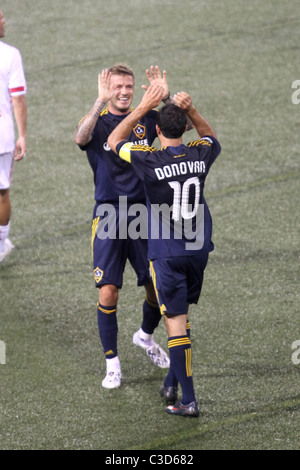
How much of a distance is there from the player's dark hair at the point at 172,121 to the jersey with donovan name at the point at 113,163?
1.66 ft

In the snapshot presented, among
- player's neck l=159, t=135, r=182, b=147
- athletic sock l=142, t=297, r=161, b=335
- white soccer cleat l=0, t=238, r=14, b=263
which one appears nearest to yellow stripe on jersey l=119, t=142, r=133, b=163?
player's neck l=159, t=135, r=182, b=147

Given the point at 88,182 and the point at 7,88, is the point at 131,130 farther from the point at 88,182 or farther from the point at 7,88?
the point at 88,182

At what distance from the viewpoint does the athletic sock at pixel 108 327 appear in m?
4.93

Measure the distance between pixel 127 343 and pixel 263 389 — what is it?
1.11m

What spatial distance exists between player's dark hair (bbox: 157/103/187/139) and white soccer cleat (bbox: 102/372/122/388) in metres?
1.61

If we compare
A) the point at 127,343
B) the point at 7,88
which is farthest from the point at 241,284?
the point at 7,88

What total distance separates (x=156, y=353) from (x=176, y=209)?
51.6 inches

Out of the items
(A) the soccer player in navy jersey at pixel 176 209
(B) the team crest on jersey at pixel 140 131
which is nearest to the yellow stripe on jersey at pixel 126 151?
(A) the soccer player in navy jersey at pixel 176 209

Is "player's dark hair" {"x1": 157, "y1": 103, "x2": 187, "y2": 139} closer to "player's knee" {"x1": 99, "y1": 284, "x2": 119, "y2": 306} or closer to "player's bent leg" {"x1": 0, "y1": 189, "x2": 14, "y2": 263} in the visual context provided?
"player's knee" {"x1": 99, "y1": 284, "x2": 119, "y2": 306}

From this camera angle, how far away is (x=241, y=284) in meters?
6.13

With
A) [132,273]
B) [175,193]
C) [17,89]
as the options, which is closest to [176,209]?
[175,193]
